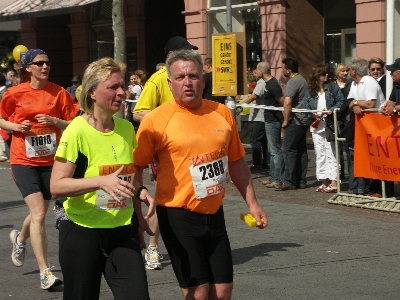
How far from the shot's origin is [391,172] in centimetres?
1075

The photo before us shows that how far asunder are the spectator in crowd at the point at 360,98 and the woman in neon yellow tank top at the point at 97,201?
6742mm

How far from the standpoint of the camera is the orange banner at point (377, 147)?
34.9 ft

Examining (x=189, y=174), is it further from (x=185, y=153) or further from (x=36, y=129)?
(x=36, y=129)

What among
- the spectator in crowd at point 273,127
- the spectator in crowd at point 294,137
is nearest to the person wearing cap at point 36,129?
the spectator in crowd at point 294,137

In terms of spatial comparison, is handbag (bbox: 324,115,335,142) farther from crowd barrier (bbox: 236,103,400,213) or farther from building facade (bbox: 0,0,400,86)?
building facade (bbox: 0,0,400,86)

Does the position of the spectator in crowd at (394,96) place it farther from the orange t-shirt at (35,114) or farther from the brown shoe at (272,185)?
the orange t-shirt at (35,114)

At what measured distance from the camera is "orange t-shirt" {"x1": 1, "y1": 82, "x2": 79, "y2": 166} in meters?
7.40

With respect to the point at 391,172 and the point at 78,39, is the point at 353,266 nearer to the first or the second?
the point at 391,172

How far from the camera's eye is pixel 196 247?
16.2 feet

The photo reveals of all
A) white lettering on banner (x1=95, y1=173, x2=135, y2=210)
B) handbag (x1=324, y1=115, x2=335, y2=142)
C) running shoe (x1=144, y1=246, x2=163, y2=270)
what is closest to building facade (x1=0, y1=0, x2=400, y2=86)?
handbag (x1=324, y1=115, x2=335, y2=142)

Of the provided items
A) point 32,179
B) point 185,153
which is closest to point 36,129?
point 32,179

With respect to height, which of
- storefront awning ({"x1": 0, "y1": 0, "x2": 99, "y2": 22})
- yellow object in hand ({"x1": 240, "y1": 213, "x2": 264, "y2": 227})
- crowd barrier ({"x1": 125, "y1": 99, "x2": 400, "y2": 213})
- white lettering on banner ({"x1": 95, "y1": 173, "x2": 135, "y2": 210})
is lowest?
crowd barrier ({"x1": 125, "y1": 99, "x2": 400, "y2": 213})

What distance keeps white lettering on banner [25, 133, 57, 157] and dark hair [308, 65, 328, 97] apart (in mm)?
5634

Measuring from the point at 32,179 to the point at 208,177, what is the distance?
273 cm
